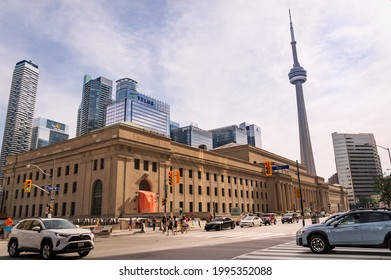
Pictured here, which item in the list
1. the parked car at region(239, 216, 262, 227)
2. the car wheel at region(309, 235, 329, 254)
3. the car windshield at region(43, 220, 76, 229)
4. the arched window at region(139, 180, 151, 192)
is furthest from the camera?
the arched window at region(139, 180, 151, 192)

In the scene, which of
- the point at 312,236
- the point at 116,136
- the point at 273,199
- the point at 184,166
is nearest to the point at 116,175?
the point at 116,136

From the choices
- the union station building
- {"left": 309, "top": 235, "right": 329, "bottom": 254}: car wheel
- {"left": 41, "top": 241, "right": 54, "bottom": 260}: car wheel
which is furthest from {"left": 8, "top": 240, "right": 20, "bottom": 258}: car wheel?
the union station building

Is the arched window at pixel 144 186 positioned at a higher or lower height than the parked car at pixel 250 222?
higher

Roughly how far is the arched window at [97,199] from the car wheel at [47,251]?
34.4m

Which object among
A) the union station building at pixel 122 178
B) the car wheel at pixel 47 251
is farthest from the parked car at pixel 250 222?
the car wheel at pixel 47 251

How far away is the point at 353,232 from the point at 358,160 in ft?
483

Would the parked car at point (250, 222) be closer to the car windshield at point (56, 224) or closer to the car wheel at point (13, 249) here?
the car windshield at point (56, 224)

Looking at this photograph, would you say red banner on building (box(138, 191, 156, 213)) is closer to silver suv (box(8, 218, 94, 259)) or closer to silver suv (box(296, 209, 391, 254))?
silver suv (box(8, 218, 94, 259))

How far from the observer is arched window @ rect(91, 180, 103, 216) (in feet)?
149

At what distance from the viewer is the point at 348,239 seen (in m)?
11.9

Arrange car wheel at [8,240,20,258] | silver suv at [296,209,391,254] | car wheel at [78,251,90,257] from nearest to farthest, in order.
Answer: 1. silver suv at [296,209,391,254]
2. car wheel at [78,251,90,257]
3. car wheel at [8,240,20,258]

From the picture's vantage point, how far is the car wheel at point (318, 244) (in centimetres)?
1230

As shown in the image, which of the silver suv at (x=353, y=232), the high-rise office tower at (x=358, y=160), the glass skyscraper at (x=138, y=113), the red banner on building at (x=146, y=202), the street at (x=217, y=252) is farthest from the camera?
the glass skyscraper at (x=138, y=113)

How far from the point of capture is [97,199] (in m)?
46.2
